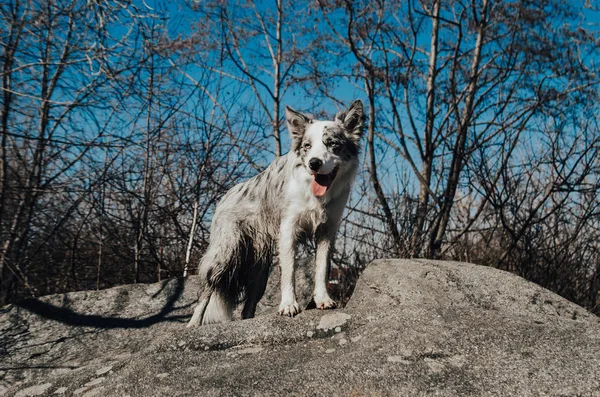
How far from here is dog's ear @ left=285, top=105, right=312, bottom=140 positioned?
17.0 ft

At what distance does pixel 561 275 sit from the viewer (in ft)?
28.3

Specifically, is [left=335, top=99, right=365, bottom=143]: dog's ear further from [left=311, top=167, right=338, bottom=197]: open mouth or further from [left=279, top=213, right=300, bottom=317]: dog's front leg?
[left=279, top=213, right=300, bottom=317]: dog's front leg

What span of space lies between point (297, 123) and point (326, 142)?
0.47 metres

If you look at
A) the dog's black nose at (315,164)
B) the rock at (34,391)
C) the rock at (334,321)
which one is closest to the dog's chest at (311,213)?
the dog's black nose at (315,164)

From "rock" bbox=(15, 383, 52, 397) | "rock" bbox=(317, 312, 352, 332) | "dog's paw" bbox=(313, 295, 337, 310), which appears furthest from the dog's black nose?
"rock" bbox=(15, 383, 52, 397)

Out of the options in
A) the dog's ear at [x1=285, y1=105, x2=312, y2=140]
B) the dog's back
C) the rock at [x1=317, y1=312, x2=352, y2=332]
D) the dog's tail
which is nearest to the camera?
the rock at [x1=317, y1=312, x2=352, y2=332]

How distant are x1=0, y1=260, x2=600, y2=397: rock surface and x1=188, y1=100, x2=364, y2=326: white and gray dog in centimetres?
52

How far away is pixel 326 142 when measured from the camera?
4.89 meters

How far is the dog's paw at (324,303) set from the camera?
459 centimetres

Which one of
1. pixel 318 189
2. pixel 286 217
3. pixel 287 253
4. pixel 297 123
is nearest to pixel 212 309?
pixel 287 253

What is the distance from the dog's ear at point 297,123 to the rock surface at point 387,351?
1.45 m

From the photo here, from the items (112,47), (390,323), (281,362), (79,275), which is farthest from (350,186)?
(79,275)

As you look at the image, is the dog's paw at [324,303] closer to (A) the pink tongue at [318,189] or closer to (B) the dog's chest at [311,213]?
(B) the dog's chest at [311,213]

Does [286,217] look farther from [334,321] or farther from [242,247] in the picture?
[334,321]
